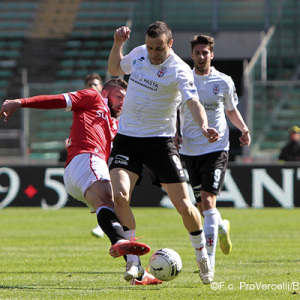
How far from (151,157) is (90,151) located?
0.63 metres

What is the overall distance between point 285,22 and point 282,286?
55.4ft

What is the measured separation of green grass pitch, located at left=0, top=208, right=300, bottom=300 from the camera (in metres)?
5.95

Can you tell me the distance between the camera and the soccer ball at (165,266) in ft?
20.4

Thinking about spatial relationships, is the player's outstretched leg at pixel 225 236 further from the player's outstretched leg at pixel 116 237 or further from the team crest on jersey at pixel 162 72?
the team crest on jersey at pixel 162 72

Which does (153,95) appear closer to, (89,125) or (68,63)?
(89,125)

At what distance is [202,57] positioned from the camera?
7832 mm

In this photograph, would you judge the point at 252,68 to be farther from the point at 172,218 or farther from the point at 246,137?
the point at 246,137

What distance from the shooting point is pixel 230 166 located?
1656 cm

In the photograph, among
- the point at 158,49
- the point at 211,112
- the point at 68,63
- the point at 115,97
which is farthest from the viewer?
the point at 68,63

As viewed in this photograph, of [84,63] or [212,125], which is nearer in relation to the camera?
[212,125]

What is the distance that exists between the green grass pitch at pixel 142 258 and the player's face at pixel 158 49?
2.00 meters

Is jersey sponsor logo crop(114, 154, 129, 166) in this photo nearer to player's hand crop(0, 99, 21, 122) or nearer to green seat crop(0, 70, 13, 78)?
player's hand crop(0, 99, 21, 122)

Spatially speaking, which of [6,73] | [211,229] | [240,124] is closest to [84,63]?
[6,73]

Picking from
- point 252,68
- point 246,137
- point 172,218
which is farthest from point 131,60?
point 252,68
